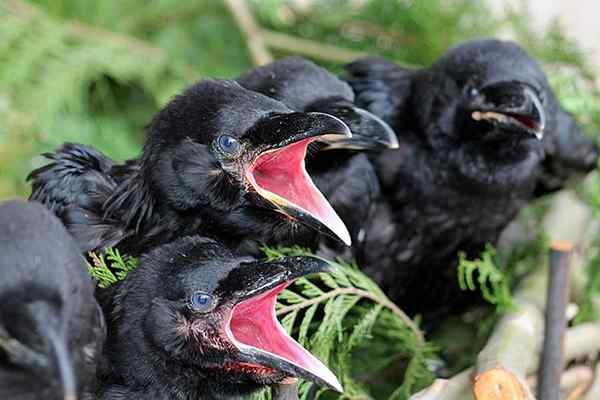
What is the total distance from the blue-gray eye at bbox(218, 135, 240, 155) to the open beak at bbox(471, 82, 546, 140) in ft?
1.88

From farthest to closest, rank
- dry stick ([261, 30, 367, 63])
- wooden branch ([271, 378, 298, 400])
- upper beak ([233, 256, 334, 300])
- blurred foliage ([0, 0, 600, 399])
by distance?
1. dry stick ([261, 30, 367, 63])
2. blurred foliage ([0, 0, 600, 399])
3. wooden branch ([271, 378, 298, 400])
4. upper beak ([233, 256, 334, 300])

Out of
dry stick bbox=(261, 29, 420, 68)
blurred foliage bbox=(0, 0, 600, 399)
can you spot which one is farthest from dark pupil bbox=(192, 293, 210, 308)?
dry stick bbox=(261, 29, 420, 68)

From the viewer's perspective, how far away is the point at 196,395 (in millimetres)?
1237

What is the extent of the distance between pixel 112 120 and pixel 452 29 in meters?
0.97

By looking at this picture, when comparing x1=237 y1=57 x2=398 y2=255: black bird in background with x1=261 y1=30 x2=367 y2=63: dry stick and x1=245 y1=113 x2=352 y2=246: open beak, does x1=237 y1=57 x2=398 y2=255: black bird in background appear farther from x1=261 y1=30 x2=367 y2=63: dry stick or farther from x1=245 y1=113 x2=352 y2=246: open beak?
x1=261 y1=30 x2=367 y2=63: dry stick

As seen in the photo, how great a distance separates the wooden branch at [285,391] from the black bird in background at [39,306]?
0.33 m

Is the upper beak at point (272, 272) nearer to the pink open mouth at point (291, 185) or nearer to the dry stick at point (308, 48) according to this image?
the pink open mouth at point (291, 185)

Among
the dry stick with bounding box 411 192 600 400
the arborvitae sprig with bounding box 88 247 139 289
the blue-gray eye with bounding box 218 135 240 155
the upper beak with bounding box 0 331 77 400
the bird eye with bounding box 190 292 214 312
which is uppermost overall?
the blue-gray eye with bounding box 218 135 240 155

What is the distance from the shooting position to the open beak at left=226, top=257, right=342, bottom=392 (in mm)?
1196

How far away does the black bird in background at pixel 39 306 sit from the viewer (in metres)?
0.98

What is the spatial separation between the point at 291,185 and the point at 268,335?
26cm

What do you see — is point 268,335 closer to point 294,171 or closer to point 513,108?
point 294,171

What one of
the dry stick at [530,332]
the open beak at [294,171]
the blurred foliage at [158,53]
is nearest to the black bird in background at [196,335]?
the open beak at [294,171]

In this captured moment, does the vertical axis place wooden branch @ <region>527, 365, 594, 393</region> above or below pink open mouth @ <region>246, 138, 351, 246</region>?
below
